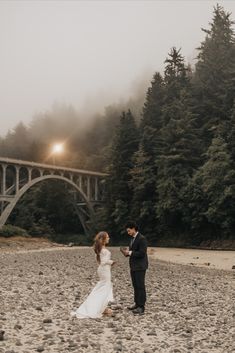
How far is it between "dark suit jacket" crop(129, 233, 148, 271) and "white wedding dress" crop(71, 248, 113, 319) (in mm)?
522

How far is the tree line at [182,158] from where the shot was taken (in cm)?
3688

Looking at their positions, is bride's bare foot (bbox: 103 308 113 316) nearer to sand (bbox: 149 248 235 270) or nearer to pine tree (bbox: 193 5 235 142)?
sand (bbox: 149 248 235 270)

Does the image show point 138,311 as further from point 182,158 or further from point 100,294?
point 182,158

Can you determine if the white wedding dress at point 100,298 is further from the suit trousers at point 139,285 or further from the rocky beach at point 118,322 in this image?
the suit trousers at point 139,285

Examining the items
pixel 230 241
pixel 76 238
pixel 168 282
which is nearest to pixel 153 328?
pixel 168 282

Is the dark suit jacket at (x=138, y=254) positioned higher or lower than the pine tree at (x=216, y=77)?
lower

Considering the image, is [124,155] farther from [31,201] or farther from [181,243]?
[31,201]

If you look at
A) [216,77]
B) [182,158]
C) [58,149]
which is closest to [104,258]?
[182,158]

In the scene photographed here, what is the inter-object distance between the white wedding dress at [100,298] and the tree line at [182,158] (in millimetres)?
26705

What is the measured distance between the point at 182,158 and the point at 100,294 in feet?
111

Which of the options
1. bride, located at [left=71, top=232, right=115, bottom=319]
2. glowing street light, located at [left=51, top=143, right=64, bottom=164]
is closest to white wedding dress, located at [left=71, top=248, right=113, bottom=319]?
bride, located at [left=71, top=232, right=115, bottom=319]

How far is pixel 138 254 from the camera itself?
8.71m

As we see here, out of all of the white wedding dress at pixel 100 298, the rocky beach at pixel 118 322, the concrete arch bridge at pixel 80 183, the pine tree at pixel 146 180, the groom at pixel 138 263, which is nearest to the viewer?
the rocky beach at pixel 118 322

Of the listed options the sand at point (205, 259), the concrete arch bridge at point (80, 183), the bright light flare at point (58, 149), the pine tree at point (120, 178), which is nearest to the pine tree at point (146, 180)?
the pine tree at point (120, 178)
